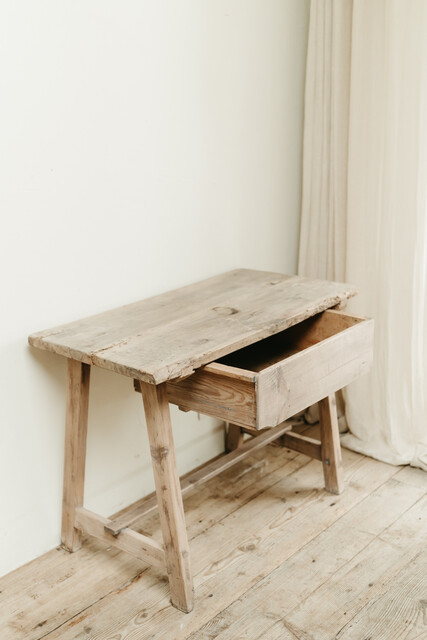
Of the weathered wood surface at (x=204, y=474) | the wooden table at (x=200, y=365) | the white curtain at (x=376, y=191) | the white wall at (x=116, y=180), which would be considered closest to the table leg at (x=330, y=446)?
the wooden table at (x=200, y=365)

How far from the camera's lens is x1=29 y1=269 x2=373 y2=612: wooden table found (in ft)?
5.05

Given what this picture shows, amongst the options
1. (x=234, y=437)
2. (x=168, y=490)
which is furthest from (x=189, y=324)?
(x=234, y=437)

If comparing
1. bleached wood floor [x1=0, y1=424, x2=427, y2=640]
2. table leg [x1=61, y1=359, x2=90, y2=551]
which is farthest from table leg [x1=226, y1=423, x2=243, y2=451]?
table leg [x1=61, y1=359, x2=90, y2=551]

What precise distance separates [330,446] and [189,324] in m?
0.65

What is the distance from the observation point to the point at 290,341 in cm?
206

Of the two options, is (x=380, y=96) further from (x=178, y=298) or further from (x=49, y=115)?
(x=49, y=115)

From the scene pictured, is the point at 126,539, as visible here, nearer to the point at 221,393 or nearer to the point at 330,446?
the point at 221,393

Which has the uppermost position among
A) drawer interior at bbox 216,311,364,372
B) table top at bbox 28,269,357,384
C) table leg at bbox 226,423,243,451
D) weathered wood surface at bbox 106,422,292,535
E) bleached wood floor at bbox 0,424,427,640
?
table top at bbox 28,269,357,384

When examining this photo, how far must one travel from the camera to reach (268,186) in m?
2.33

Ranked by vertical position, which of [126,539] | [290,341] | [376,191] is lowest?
[126,539]

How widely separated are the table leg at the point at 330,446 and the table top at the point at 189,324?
32cm

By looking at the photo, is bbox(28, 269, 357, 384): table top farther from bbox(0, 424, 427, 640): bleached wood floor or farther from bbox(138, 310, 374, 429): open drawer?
bbox(0, 424, 427, 640): bleached wood floor

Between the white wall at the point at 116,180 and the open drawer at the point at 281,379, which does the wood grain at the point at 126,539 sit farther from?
the open drawer at the point at 281,379

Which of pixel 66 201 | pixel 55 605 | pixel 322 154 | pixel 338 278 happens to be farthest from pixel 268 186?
pixel 55 605
